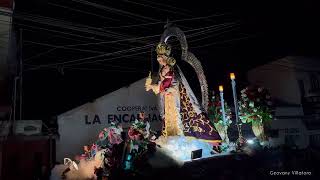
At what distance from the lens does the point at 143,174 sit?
5.67 m

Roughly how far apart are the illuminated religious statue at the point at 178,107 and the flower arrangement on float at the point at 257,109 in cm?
113

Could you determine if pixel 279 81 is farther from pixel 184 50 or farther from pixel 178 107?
pixel 178 107

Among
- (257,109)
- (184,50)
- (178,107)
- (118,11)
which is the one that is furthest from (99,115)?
(257,109)

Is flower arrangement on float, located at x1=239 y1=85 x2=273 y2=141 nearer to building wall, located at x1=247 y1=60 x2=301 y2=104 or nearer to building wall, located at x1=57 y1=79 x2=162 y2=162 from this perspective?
building wall, located at x1=57 y1=79 x2=162 y2=162

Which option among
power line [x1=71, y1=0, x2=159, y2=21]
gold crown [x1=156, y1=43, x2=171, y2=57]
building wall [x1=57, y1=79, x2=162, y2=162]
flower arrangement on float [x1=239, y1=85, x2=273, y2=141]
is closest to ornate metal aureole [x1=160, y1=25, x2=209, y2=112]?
gold crown [x1=156, y1=43, x2=171, y2=57]

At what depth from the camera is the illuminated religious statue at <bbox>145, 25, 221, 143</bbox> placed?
798 cm

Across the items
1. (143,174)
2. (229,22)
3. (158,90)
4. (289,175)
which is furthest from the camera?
(229,22)

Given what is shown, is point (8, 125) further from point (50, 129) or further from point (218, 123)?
point (218, 123)

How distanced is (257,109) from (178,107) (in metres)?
2.08

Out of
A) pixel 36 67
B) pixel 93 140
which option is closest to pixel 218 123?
pixel 93 140

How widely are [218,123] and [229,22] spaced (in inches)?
137

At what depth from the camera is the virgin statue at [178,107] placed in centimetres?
797

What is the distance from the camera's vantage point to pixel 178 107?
828cm

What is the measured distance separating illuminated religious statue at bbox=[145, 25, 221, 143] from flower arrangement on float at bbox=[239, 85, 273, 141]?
3.70 ft
